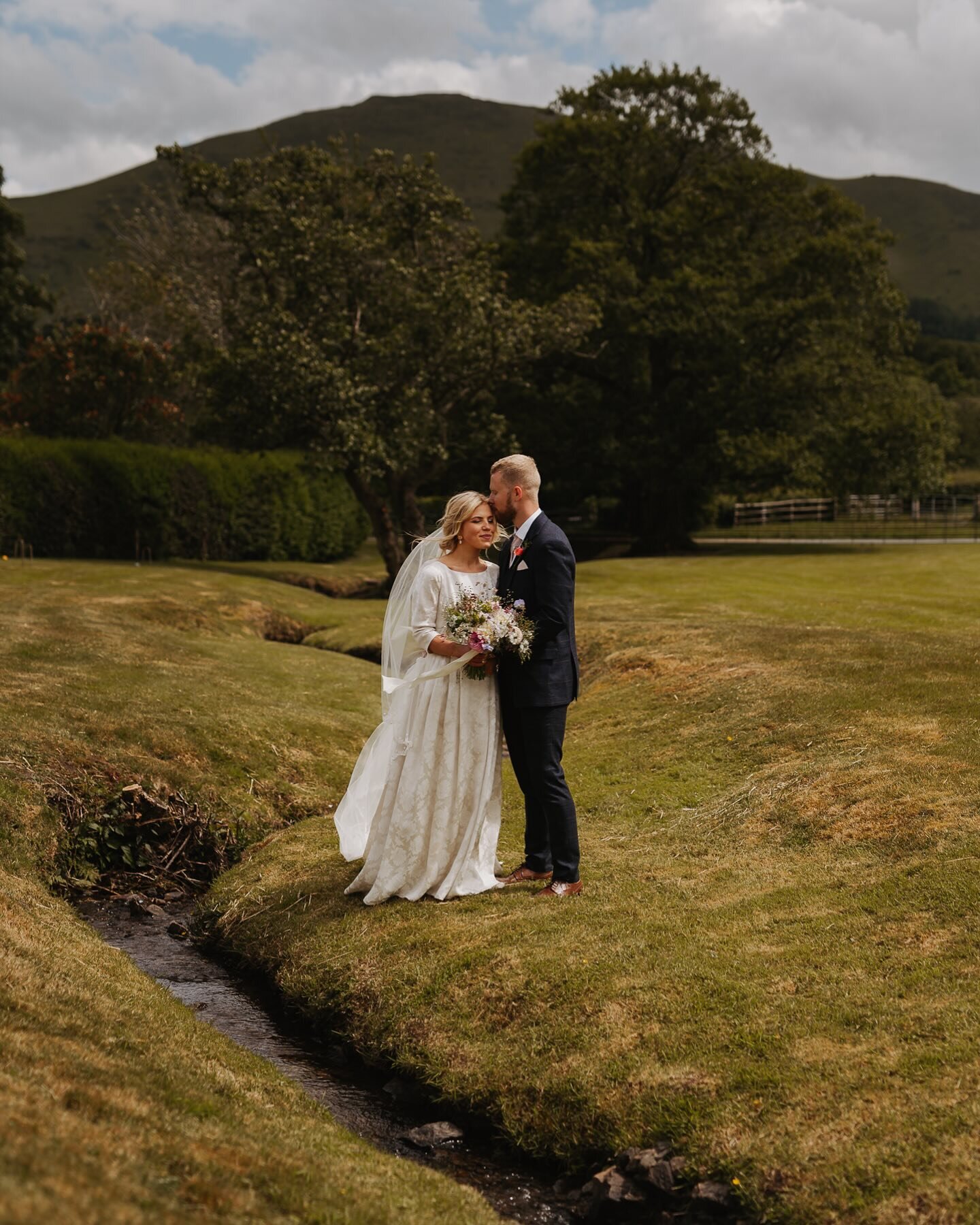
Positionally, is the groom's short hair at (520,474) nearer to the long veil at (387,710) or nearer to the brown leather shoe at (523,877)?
the long veil at (387,710)

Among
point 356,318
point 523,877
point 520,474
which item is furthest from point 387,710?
point 356,318

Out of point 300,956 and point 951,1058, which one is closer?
point 951,1058

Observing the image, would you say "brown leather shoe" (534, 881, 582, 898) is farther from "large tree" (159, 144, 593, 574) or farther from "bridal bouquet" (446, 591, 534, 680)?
"large tree" (159, 144, 593, 574)

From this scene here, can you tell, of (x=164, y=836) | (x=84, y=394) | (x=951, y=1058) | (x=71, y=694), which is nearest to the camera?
(x=951, y=1058)

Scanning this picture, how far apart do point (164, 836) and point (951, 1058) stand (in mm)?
7378

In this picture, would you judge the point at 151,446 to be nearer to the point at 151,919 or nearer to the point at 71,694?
the point at 71,694

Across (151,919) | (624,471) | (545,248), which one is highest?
(545,248)

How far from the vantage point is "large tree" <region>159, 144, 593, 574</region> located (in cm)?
2922

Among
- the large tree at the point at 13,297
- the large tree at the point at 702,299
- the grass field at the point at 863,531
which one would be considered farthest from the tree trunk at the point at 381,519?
the large tree at the point at 13,297

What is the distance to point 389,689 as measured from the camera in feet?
26.9

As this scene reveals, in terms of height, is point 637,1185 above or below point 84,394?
below

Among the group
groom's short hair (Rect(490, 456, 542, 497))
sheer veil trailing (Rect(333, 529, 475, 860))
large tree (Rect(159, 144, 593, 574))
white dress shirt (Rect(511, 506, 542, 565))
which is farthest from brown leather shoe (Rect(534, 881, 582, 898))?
large tree (Rect(159, 144, 593, 574))

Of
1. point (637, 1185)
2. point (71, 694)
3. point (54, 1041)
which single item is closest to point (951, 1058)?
point (637, 1185)

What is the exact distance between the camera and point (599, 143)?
1614 inches
